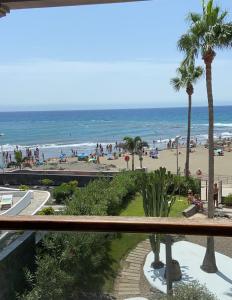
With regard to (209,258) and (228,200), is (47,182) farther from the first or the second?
(209,258)

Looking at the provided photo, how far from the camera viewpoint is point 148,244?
1577 mm

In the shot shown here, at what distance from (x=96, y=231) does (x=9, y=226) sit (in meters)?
0.32

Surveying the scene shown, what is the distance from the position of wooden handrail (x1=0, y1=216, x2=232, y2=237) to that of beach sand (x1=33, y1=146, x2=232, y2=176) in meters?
29.8

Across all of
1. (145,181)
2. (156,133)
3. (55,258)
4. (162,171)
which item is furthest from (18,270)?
(156,133)

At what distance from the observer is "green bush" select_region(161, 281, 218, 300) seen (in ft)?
4.94

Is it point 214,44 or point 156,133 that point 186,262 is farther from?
point 156,133

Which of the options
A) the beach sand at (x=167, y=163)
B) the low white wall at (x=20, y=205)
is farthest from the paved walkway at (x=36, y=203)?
the beach sand at (x=167, y=163)

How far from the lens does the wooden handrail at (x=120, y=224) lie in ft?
4.77

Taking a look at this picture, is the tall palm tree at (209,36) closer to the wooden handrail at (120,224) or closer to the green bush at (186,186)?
the green bush at (186,186)

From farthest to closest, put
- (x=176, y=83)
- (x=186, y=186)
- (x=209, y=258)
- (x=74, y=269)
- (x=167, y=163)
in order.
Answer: (x=167, y=163)
(x=176, y=83)
(x=186, y=186)
(x=74, y=269)
(x=209, y=258)

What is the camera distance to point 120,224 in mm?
1523

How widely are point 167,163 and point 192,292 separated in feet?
121

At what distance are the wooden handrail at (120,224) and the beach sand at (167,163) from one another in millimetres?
29768

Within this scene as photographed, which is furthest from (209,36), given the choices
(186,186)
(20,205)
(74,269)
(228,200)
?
(74,269)
